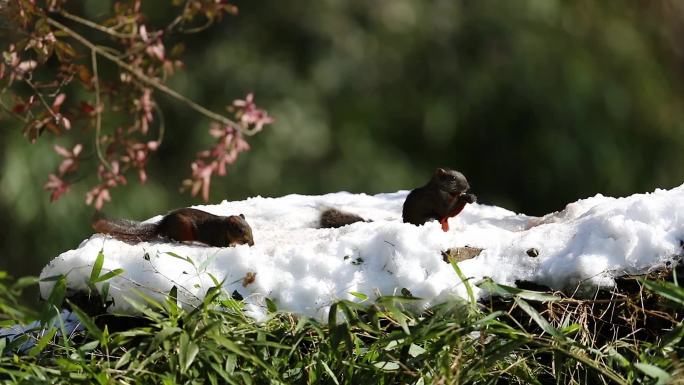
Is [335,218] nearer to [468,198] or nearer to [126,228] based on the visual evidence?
[468,198]

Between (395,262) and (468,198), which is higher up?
(395,262)

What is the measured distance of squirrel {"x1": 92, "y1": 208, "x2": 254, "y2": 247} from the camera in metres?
2.35

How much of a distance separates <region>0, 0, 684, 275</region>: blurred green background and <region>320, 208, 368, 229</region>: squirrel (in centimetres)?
298

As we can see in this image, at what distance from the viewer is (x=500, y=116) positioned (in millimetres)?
5914

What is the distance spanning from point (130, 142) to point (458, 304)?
193cm

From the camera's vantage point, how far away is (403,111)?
5980mm

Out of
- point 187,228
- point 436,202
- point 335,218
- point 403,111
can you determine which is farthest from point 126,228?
point 403,111

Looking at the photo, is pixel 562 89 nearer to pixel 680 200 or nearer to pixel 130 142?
pixel 130 142

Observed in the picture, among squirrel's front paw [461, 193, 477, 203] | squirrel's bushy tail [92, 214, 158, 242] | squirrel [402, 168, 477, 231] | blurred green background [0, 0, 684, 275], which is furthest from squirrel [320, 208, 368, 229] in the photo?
blurred green background [0, 0, 684, 275]

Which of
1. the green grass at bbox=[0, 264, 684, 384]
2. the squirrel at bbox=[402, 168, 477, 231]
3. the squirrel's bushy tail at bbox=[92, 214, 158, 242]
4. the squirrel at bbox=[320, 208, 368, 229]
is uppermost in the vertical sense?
the green grass at bbox=[0, 264, 684, 384]

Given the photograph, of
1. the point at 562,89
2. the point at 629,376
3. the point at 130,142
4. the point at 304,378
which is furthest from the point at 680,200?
the point at 562,89

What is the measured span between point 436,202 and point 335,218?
0.27m

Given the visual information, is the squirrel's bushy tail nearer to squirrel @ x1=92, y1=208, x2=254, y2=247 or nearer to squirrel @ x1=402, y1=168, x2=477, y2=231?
squirrel @ x1=92, y1=208, x2=254, y2=247

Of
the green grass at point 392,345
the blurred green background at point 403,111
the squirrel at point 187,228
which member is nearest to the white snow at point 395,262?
the green grass at point 392,345
